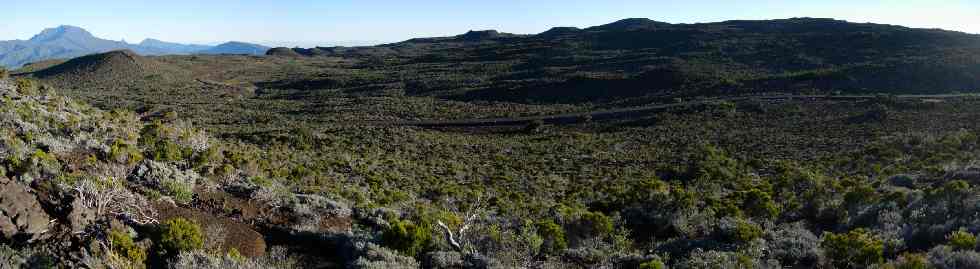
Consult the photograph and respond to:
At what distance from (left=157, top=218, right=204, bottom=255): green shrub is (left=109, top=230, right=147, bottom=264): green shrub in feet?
0.90

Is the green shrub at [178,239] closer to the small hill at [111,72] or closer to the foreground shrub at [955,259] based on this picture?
the foreground shrub at [955,259]

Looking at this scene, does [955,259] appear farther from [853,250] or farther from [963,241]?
[853,250]

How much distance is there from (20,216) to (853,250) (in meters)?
11.3

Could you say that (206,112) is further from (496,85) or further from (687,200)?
(687,200)

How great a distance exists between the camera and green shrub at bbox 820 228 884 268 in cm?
791

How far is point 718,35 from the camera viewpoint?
313ft

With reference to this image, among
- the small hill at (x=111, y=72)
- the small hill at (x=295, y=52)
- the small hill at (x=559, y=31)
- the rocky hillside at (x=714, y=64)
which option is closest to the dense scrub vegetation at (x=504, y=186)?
the rocky hillside at (x=714, y=64)

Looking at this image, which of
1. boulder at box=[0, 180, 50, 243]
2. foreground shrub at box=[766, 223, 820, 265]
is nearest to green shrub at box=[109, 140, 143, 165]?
boulder at box=[0, 180, 50, 243]

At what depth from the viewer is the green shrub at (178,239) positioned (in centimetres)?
687

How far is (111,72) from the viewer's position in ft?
252

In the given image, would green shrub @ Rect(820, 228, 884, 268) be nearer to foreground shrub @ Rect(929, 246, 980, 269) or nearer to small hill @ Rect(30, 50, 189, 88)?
foreground shrub @ Rect(929, 246, 980, 269)

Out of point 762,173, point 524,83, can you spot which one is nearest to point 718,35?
point 524,83

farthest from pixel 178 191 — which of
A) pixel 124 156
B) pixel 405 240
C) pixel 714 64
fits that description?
pixel 714 64

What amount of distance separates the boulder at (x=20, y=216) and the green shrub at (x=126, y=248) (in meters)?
0.94
